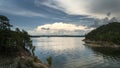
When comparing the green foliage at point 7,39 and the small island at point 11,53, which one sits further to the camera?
A: the green foliage at point 7,39

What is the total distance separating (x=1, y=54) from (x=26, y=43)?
26.3m

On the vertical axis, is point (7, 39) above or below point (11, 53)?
above

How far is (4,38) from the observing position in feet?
282

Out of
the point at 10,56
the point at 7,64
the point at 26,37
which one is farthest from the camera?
the point at 26,37

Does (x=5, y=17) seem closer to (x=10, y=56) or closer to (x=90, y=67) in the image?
(x=10, y=56)

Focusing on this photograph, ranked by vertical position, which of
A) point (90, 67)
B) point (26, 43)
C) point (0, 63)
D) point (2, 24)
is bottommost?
point (90, 67)

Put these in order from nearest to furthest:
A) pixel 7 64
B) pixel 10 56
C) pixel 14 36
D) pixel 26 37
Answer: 1. pixel 7 64
2. pixel 10 56
3. pixel 14 36
4. pixel 26 37

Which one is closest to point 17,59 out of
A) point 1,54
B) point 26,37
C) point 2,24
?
point 1,54

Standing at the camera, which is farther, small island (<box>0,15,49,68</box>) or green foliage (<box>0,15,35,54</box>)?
green foliage (<box>0,15,35,54</box>)

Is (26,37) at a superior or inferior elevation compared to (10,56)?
superior

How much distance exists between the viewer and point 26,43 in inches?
4316

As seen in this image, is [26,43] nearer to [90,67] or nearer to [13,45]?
[13,45]

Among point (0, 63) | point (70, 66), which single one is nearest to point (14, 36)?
point (0, 63)

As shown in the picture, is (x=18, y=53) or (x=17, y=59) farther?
(x=18, y=53)
